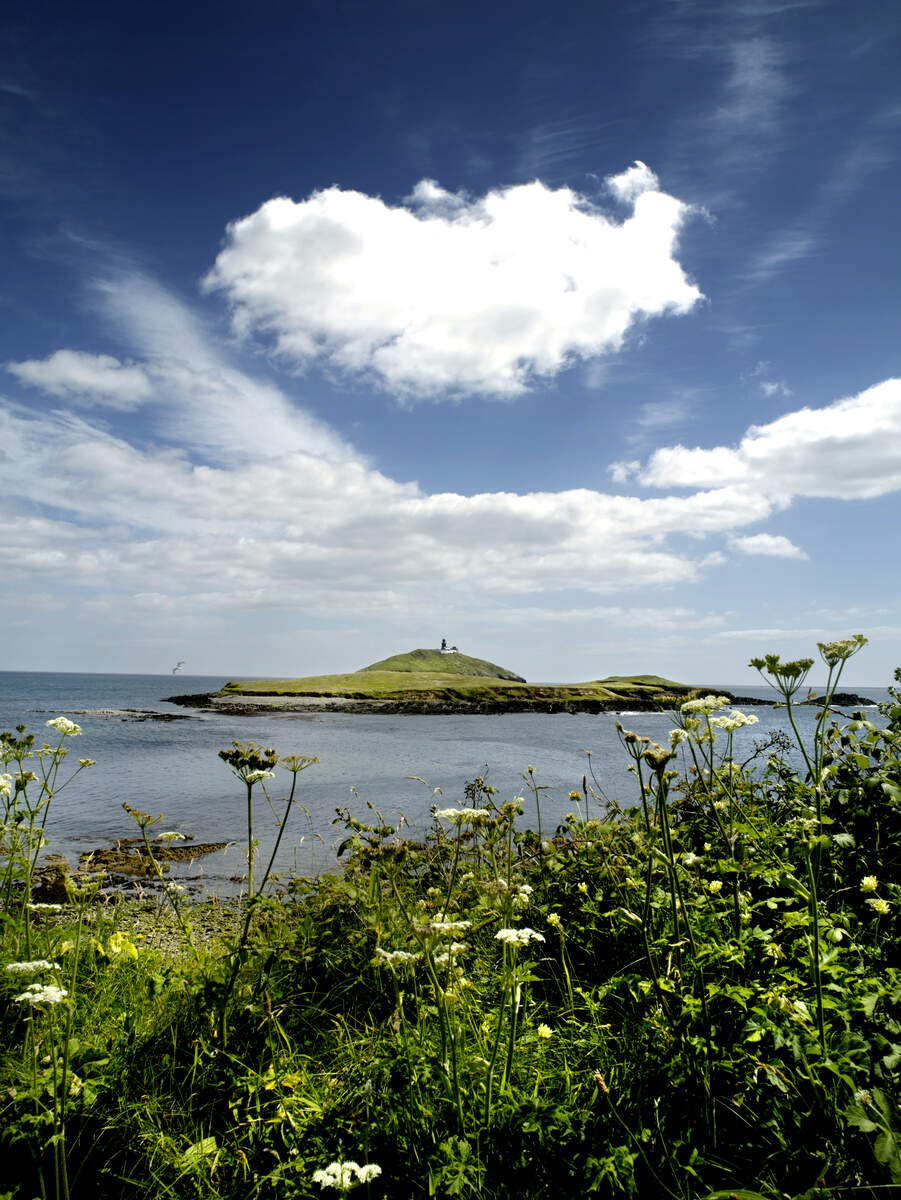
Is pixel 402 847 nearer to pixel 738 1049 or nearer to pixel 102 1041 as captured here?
pixel 102 1041

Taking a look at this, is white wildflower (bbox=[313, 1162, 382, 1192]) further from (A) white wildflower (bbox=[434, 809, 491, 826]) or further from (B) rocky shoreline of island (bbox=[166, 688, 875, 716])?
(B) rocky shoreline of island (bbox=[166, 688, 875, 716])

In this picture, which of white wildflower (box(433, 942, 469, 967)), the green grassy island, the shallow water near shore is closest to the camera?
white wildflower (box(433, 942, 469, 967))

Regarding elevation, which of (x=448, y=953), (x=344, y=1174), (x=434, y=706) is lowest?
(x=434, y=706)

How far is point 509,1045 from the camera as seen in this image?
127 inches

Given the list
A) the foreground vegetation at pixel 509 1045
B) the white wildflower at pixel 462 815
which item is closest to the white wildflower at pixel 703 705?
the foreground vegetation at pixel 509 1045

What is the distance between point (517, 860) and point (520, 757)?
25.8 meters

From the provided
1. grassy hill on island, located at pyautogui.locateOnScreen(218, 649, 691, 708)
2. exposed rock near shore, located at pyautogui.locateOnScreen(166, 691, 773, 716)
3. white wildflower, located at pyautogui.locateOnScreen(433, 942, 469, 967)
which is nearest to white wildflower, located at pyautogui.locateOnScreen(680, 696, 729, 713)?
white wildflower, located at pyautogui.locateOnScreen(433, 942, 469, 967)

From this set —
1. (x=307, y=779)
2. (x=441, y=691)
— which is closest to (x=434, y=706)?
(x=441, y=691)

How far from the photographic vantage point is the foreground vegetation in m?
2.64

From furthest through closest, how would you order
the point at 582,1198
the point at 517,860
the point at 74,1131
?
the point at 517,860, the point at 74,1131, the point at 582,1198

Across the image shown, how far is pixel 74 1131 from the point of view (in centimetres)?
344

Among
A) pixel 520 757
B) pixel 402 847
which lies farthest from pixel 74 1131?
pixel 520 757

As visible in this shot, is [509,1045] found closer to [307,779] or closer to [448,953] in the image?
[448,953]

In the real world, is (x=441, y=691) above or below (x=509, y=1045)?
below
